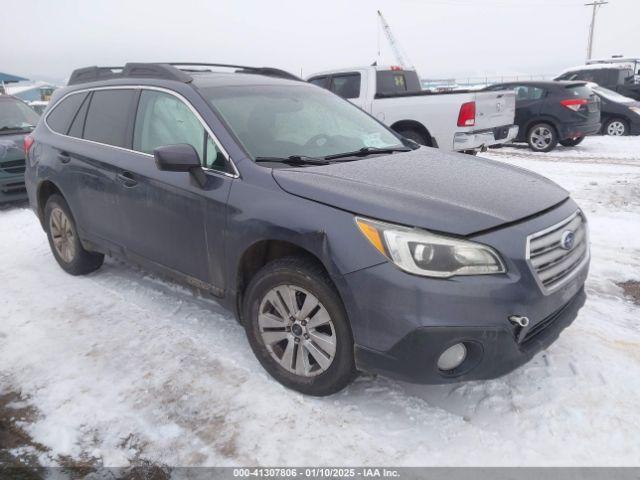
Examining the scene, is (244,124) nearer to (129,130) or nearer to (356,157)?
(356,157)

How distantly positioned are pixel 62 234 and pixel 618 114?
14255mm

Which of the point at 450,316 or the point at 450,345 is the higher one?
Answer: the point at 450,316

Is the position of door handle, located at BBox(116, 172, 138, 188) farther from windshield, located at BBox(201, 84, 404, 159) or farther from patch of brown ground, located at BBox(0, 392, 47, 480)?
patch of brown ground, located at BBox(0, 392, 47, 480)

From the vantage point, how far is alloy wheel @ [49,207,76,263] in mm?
4609

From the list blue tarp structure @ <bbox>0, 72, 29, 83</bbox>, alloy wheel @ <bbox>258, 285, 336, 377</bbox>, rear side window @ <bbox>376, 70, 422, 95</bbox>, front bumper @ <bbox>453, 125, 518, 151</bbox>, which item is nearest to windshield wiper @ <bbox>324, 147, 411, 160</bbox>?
alloy wheel @ <bbox>258, 285, 336, 377</bbox>

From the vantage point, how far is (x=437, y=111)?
28.1 ft

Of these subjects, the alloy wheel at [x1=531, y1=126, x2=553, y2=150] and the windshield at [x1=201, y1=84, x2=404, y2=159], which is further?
the alloy wheel at [x1=531, y1=126, x2=553, y2=150]

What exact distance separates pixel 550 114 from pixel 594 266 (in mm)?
8113

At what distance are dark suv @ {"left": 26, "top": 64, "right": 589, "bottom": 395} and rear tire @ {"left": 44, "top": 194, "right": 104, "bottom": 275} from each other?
1.62 ft

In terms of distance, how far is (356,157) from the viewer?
127 inches

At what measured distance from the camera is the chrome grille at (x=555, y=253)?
2434 mm

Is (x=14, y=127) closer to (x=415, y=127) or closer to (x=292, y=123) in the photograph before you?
(x=415, y=127)

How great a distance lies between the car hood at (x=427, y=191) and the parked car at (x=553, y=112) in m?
9.16

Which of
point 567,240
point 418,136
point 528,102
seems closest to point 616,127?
point 528,102
